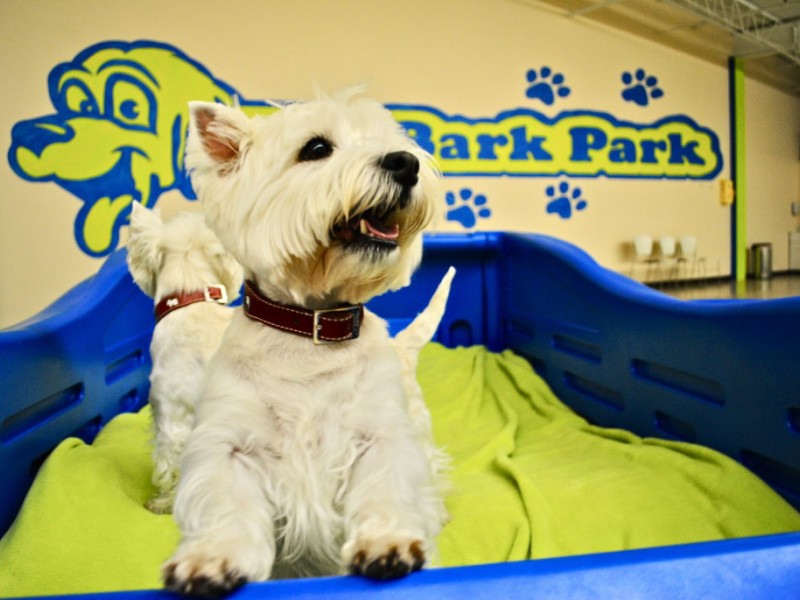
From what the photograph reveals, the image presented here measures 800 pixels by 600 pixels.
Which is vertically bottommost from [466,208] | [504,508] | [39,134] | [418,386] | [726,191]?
[504,508]

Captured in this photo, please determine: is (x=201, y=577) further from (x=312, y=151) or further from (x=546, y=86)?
(x=546, y=86)

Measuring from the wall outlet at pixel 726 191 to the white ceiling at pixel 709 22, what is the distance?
1.21 m

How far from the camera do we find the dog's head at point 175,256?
141 centimetres

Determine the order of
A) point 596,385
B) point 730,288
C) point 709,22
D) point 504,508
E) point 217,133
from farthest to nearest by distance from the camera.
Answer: point 730,288 < point 709,22 < point 596,385 < point 504,508 < point 217,133

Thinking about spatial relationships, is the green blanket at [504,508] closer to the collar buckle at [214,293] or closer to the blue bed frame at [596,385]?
the blue bed frame at [596,385]

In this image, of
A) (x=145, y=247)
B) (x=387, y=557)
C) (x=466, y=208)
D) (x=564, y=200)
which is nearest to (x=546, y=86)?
(x=564, y=200)

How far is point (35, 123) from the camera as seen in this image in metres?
2.87

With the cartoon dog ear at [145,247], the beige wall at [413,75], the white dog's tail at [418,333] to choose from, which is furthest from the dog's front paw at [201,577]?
the beige wall at [413,75]

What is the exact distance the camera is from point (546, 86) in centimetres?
440

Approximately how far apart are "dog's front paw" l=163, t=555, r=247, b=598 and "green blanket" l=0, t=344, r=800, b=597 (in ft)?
1.43

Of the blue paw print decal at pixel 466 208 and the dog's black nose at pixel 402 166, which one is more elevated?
the blue paw print decal at pixel 466 208

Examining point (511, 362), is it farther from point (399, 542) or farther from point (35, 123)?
point (35, 123)

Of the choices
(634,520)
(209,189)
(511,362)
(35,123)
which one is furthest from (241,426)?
(35,123)

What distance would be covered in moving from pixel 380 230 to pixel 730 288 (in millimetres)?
5468
